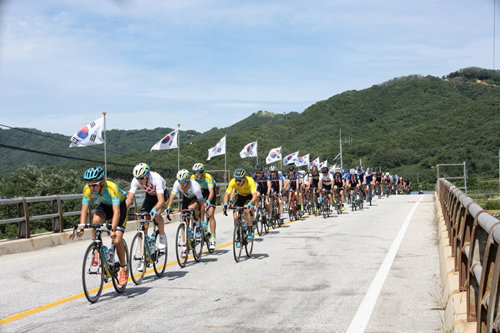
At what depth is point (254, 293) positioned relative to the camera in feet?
26.5

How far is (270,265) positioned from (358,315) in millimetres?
4091

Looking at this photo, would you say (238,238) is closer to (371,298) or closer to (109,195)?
(109,195)

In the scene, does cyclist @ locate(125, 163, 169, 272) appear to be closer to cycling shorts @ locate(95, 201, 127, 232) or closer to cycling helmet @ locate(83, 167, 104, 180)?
cycling shorts @ locate(95, 201, 127, 232)

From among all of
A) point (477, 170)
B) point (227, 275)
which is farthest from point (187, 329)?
point (477, 170)

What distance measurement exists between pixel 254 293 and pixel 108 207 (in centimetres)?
256

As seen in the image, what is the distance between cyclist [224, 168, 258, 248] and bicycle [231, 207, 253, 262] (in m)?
0.07

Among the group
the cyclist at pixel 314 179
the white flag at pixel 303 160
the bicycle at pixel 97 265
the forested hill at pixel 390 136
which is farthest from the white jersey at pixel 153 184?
the forested hill at pixel 390 136

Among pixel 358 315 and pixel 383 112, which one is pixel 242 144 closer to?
pixel 383 112

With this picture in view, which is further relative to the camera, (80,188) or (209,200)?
(80,188)

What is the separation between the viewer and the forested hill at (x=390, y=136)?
119750 millimetres

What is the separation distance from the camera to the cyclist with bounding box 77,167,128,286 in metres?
7.91

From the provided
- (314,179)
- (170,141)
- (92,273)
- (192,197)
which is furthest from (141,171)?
(170,141)

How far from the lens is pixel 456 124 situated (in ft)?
477

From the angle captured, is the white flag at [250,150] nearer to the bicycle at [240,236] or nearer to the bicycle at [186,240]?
the bicycle at [240,236]
